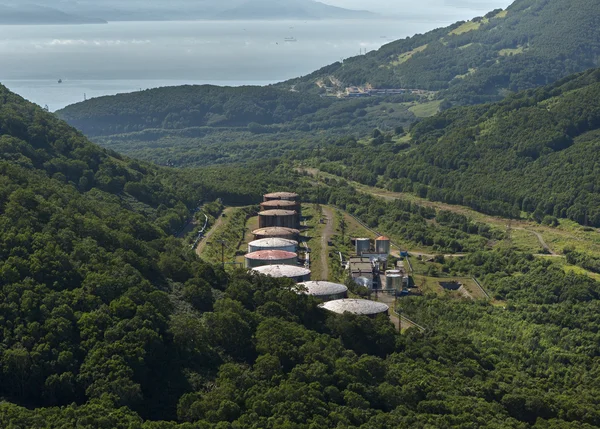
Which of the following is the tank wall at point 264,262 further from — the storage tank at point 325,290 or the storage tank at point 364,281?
the storage tank at point 325,290

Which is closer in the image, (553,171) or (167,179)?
(167,179)

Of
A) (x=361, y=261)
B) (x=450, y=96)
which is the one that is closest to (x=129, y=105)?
(x=450, y=96)

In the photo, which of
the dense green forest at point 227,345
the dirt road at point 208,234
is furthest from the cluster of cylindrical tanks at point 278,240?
the dense green forest at point 227,345

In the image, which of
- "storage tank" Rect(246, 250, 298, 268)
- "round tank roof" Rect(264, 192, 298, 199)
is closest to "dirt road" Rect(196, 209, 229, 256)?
"round tank roof" Rect(264, 192, 298, 199)

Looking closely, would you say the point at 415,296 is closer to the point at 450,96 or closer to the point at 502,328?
the point at 502,328

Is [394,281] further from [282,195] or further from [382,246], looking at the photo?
[282,195]

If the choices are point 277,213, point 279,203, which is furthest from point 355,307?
point 279,203

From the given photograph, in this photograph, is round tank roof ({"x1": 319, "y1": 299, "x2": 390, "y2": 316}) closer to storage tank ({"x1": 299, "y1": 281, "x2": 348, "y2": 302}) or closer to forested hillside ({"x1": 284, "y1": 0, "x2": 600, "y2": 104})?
storage tank ({"x1": 299, "y1": 281, "x2": 348, "y2": 302})
